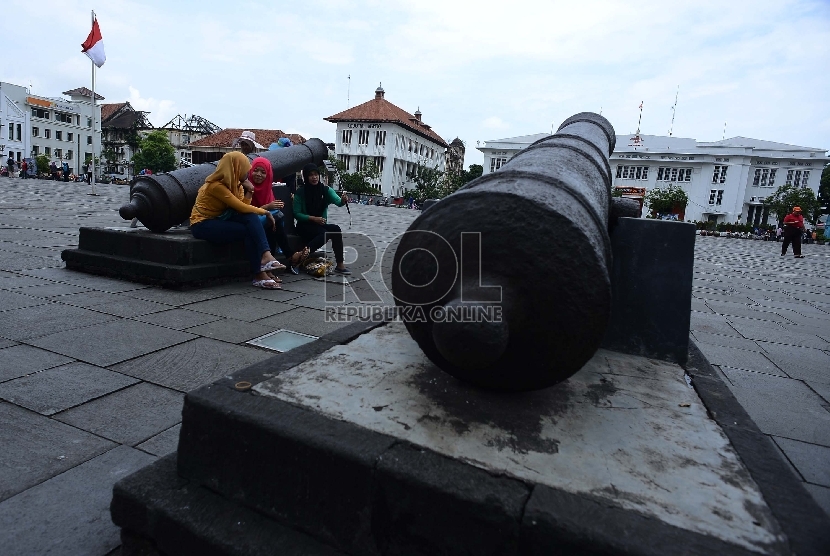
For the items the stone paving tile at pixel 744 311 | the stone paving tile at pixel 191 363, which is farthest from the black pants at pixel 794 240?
the stone paving tile at pixel 191 363

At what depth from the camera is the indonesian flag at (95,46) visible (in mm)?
17750

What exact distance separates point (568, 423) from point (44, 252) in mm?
7464

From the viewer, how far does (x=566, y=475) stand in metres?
1.50

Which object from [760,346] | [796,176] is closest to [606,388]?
[760,346]

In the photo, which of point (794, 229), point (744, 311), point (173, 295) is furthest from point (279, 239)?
point (794, 229)

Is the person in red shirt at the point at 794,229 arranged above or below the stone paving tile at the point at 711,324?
above

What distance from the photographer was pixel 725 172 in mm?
57188

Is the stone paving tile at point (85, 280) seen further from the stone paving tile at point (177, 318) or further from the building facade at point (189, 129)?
the building facade at point (189, 129)

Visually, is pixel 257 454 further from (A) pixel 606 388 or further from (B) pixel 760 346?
(B) pixel 760 346

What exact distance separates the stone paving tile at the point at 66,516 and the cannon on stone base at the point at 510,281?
4.27 ft

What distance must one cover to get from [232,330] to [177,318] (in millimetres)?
566

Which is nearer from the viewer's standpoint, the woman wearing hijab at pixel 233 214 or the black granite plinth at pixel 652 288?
the black granite plinth at pixel 652 288

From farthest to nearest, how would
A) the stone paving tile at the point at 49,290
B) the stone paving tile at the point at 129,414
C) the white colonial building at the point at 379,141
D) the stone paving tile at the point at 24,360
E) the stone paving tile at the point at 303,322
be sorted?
the white colonial building at the point at 379,141
the stone paving tile at the point at 49,290
the stone paving tile at the point at 303,322
the stone paving tile at the point at 24,360
the stone paving tile at the point at 129,414

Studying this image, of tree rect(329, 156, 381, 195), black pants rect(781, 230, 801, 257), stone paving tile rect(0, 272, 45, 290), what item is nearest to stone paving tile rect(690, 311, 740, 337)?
stone paving tile rect(0, 272, 45, 290)
